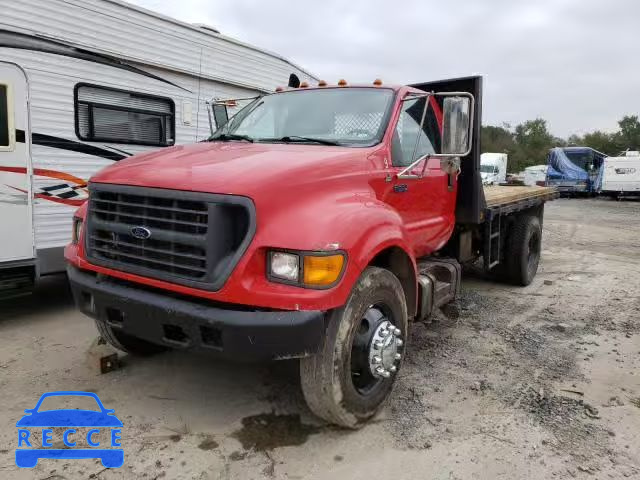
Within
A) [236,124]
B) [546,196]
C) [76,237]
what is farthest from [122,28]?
[546,196]

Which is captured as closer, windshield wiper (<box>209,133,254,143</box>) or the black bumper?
the black bumper

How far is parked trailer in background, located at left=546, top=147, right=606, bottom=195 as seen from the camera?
29.3 meters

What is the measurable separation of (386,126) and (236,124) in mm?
1376

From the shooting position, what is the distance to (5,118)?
4.88 meters

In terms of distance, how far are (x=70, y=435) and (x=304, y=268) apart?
180cm

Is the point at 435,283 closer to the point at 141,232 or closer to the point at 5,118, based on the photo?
the point at 141,232

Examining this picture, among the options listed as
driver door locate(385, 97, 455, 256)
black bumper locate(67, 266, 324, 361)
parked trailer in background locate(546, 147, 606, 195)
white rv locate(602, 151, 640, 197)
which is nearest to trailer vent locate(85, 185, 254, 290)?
black bumper locate(67, 266, 324, 361)

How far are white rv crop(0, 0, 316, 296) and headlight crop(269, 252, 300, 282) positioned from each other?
3.41m

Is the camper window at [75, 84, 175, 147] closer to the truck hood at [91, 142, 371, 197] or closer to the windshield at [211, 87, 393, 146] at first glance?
the windshield at [211, 87, 393, 146]

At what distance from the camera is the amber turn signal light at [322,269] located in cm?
276

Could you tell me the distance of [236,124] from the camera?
4.54 m

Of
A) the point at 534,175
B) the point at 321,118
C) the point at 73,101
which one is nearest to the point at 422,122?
the point at 321,118

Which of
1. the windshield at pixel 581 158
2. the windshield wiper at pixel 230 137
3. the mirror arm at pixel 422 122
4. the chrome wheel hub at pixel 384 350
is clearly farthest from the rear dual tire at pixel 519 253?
the windshield at pixel 581 158

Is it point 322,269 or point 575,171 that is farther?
point 575,171
